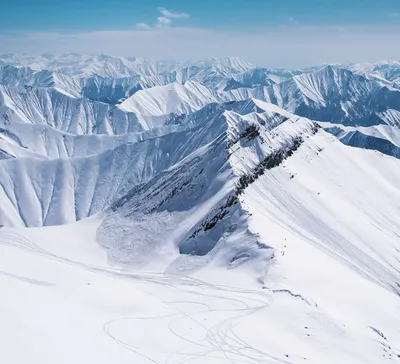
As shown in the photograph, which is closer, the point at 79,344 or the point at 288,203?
the point at 79,344

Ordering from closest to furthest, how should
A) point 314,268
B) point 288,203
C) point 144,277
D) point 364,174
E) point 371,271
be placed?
point 314,268 < point 144,277 < point 371,271 < point 288,203 < point 364,174

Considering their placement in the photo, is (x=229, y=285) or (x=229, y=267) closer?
(x=229, y=285)

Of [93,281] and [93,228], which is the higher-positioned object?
[93,281]

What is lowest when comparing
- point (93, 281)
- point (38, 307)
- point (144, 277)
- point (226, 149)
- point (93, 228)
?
point (93, 228)

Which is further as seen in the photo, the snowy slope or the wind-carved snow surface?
the wind-carved snow surface

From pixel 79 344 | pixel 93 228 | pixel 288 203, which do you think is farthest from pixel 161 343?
pixel 93 228

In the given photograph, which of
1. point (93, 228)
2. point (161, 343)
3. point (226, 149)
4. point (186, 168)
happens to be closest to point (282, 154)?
point (226, 149)

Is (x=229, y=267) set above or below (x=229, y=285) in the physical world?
below

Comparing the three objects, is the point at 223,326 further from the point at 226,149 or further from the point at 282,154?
the point at 282,154

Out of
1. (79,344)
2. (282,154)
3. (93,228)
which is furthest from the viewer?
(282,154)

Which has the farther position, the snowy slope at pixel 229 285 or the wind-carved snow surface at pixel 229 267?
the wind-carved snow surface at pixel 229 267
